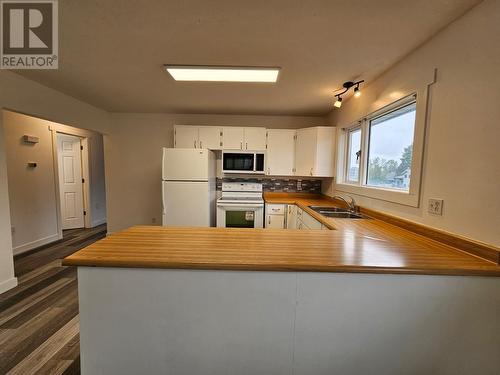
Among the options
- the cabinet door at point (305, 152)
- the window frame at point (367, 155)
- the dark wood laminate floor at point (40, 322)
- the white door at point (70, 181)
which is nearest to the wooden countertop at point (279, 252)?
the window frame at point (367, 155)

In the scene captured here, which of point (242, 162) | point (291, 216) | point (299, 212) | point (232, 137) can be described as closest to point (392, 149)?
point (299, 212)

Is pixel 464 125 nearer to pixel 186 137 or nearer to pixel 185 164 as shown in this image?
pixel 185 164

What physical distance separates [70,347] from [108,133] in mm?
3275

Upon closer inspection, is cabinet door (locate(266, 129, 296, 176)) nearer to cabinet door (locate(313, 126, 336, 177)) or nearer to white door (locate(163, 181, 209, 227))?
cabinet door (locate(313, 126, 336, 177))

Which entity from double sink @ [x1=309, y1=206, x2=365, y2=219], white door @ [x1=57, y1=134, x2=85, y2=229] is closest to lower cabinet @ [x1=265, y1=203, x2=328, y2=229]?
double sink @ [x1=309, y1=206, x2=365, y2=219]

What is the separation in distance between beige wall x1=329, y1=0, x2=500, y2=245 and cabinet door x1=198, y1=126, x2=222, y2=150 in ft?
8.31

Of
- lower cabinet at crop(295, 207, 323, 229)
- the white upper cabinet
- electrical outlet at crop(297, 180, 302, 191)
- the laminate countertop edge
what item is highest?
the white upper cabinet

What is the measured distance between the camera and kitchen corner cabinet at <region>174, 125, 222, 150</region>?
11.0ft

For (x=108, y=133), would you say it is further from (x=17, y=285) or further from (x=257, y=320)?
(x=257, y=320)

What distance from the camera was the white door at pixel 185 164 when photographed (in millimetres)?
2971

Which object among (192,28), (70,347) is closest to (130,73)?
(192,28)

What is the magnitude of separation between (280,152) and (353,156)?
3.65ft

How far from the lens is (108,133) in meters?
3.63

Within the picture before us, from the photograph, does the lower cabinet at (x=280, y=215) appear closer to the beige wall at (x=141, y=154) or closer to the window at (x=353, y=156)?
the window at (x=353, y=156)
